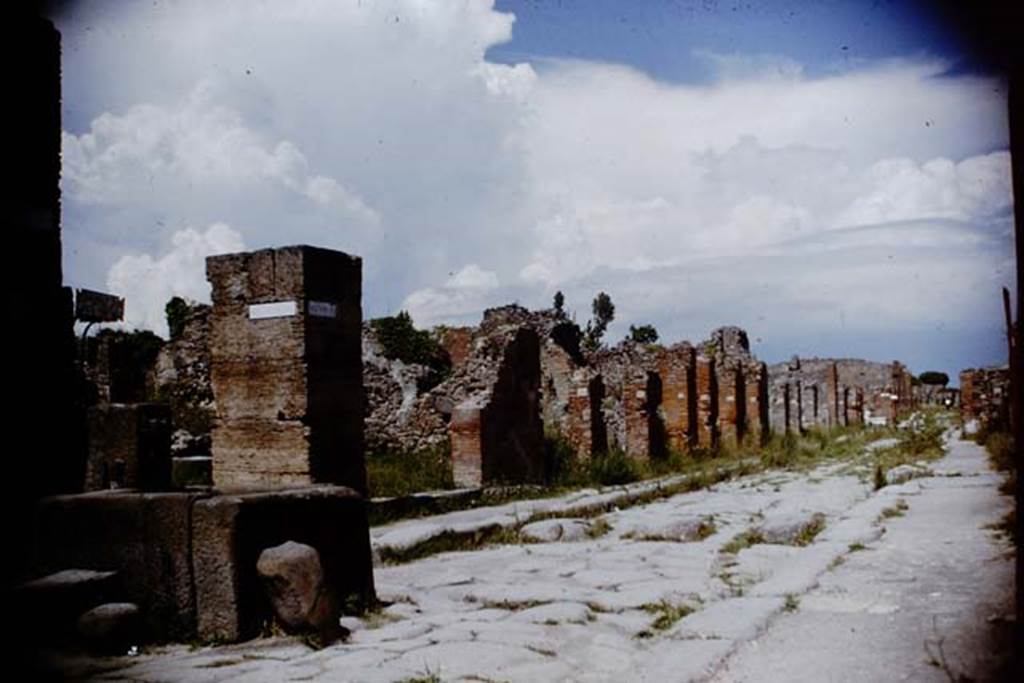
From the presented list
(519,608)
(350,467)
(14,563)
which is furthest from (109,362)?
(519,608)

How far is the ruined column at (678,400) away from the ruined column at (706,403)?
1.14 feet

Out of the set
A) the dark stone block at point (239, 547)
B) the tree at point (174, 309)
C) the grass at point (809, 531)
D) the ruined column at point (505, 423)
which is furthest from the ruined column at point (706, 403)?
the tree at point (174, 309)

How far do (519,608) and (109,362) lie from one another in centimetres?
1246

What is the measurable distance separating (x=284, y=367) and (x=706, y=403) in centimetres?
1179

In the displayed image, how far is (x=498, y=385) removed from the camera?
1262 cm

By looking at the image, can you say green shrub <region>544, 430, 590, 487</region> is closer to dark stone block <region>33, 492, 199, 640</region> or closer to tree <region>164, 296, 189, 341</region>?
dark stone block <region>33, 492, 199, 640</region>

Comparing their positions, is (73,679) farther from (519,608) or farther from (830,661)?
(830,661)

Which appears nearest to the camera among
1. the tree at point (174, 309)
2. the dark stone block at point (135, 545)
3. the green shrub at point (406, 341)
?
the dark stone block at point (135, 545)

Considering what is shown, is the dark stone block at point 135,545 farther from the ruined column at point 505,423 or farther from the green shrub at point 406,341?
the green shrub at point 406,341

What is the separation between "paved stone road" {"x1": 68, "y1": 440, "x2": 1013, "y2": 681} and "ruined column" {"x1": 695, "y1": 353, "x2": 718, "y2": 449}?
10487mm

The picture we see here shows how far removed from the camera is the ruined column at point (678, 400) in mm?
17703

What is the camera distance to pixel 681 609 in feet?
15.3

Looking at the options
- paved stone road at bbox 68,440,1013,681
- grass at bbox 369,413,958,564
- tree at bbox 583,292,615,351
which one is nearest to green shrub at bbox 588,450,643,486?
grass at bbox 369,413,958,564

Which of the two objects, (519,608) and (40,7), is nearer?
(40,7)
